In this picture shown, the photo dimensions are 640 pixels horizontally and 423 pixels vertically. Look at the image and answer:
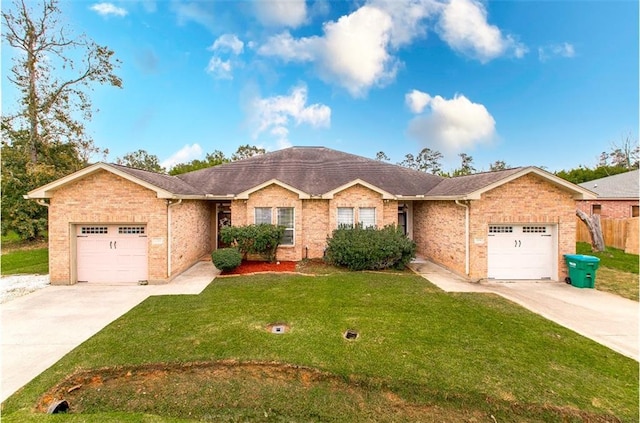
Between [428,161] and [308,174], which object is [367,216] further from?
[428,161]

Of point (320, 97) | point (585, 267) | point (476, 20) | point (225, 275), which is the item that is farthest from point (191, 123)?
point (585, 267)

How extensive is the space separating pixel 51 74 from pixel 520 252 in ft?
106

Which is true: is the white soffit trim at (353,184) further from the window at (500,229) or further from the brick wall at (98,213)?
the brick wall at (98,213)

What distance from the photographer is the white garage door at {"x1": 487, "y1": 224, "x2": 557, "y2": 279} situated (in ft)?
37.9

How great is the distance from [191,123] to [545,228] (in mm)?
26539

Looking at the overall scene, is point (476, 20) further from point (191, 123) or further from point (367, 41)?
point (191, 123)

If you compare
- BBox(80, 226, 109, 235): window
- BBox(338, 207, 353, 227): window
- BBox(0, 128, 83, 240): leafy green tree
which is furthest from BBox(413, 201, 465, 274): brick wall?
BBox(0, 128, 83, 240): leafy green tree

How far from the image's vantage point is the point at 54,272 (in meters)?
10.8

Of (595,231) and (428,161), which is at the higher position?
(428,161)

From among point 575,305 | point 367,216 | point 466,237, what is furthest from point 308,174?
point 575,305

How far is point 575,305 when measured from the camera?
8.80m

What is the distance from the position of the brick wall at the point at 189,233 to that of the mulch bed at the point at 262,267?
1918 millimetres

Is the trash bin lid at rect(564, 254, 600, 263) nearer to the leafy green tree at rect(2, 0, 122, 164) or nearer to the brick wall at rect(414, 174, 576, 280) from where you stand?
the brick wall at rect(414, 174, 576, 280)

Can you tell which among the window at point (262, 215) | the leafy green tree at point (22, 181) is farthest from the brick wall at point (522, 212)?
the leafy green tree at point (22, 181)
